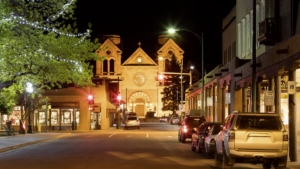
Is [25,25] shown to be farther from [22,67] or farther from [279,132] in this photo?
[279,132]

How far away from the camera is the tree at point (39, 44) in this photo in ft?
74.1

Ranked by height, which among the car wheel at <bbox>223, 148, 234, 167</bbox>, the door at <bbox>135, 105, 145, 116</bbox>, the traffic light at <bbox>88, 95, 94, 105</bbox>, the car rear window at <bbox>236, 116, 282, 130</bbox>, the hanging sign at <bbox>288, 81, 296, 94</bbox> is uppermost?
the hanging sign at <bbox>288, 81, 296, 94</bbox>

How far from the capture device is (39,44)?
75.7 feet

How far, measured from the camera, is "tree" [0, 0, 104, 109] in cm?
2258

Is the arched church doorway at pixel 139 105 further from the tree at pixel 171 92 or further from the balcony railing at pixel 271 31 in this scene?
the balcony railing at pixel 271 31

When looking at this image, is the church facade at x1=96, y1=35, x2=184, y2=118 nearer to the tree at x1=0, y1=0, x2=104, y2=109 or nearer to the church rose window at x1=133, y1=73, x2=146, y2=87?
the church rose window at x1=133, y1=73, x2=146, y2=87

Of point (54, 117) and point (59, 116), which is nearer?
point (59, 116)

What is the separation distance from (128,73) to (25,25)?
7643cm

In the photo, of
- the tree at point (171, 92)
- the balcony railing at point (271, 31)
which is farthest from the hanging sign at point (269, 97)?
the tree at point (171, 92)

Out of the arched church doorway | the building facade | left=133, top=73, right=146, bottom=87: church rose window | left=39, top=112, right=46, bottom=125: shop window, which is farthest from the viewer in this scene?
the arched church doorway

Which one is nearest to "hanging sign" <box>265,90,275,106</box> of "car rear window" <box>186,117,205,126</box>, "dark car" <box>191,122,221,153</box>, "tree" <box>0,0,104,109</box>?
"dark car" <box>191,122,221,153</box>

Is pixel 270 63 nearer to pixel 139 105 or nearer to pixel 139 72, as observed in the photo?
pixel 139 72

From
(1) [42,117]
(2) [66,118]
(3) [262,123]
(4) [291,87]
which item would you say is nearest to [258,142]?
(3) [262,123]

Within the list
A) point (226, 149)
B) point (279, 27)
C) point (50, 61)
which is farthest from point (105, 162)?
point (279, 27)
